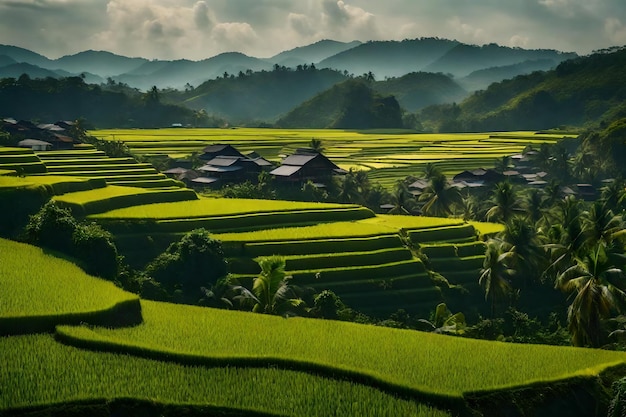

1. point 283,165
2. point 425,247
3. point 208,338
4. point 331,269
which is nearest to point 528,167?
point 283,165

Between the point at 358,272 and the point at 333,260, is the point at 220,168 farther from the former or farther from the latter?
the point at 358,272

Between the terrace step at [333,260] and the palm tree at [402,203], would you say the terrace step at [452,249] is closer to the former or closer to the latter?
the terrace step at [333,260]

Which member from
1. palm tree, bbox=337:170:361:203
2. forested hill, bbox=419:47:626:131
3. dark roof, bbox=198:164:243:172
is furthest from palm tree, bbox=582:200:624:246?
forested hill, bbox=419:47:626:131

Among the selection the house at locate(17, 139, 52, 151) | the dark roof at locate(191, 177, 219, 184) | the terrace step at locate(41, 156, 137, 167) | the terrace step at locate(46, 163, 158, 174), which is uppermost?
the house at locate(17, 139, 52, 151)

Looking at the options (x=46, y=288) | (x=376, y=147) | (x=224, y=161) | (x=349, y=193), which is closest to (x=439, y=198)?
(x=349, y=193)

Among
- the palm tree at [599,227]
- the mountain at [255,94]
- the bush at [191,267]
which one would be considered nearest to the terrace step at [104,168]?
the bush at [191,267]

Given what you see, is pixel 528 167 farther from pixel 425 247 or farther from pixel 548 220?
pixel 425 247

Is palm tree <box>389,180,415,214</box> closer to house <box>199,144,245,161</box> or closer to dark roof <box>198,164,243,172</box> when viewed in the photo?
dark roof <box>198,164,243,172</box>
